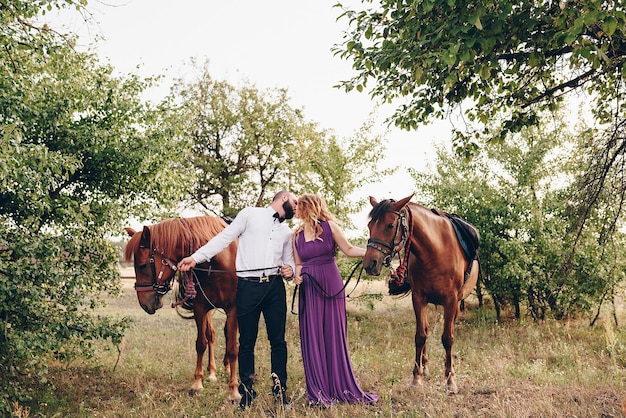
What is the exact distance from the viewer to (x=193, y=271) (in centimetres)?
724

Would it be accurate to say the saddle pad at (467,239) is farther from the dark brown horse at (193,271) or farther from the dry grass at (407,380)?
the dark brown horse at (193,271)

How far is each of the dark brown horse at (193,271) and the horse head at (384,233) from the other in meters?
2.00

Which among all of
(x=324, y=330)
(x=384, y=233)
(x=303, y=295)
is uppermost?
(x=384, y=233)

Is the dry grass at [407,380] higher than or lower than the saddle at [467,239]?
lower

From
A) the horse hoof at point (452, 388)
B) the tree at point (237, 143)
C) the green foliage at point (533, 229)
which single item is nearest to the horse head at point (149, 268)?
the horse hoof at point (452, 388)

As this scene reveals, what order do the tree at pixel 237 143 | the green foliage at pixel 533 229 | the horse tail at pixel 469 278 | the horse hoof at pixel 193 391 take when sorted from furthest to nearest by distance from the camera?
the tree at pixel 237 143, the green foliage at pixel 533 229, the horse tail at pixel 469 278, the horse hoof at pixel 193 391

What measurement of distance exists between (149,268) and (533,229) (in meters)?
10.1

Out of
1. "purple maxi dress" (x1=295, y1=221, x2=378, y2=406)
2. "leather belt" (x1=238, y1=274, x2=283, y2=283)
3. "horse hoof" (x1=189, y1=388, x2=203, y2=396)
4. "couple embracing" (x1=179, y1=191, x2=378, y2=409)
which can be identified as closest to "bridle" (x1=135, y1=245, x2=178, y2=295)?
"couple embracing" (x1=179, y1=191, x2=378, y2=409)

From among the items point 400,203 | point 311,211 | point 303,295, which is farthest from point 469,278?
point 311,211

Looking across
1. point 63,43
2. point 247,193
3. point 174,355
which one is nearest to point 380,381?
point 174,355

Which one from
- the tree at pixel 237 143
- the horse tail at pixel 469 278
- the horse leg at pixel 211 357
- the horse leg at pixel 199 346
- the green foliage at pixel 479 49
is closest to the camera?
the green foliage at pixel 479 49

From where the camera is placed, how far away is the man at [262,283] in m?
5.97

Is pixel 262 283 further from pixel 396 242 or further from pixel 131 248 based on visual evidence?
pixel 131 248

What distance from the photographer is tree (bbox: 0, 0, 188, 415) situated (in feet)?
21.4
